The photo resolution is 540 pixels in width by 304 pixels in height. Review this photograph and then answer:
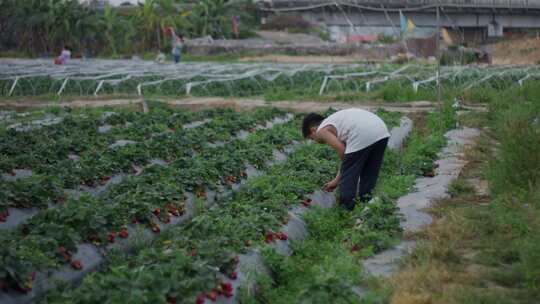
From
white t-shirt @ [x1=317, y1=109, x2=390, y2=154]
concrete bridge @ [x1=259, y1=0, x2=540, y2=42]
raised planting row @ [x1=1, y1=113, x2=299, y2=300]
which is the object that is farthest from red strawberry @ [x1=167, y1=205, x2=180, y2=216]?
concrete bridge @ [x1=259, y1=0, x2=540, y2=42]

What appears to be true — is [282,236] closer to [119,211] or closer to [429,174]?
[119,211]

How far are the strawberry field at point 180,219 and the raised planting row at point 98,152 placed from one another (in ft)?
0.07

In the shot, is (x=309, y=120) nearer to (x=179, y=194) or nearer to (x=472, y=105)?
(x=179, y=194)

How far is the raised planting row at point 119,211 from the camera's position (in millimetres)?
5918

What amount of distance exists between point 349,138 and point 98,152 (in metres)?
3.58

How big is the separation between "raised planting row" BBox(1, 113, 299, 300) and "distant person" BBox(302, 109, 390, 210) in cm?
138

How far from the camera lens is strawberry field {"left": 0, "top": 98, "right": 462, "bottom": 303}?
18.3 feet

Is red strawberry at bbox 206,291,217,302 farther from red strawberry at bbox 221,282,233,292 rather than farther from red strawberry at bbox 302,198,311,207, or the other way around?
red strawberry at bbox 302,198,311,207

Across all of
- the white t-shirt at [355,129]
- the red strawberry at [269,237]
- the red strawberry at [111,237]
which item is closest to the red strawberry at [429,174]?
the white t-shirt at [355,129]

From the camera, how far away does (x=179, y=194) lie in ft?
27.3

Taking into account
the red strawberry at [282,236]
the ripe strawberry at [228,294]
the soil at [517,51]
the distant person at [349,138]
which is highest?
the distant person at [349,138]

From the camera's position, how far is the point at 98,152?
10508 mm

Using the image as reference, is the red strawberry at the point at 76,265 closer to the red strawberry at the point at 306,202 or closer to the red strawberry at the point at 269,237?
the red strawberry at the point at 269,237

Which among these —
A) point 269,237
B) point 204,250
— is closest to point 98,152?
point 269,237
